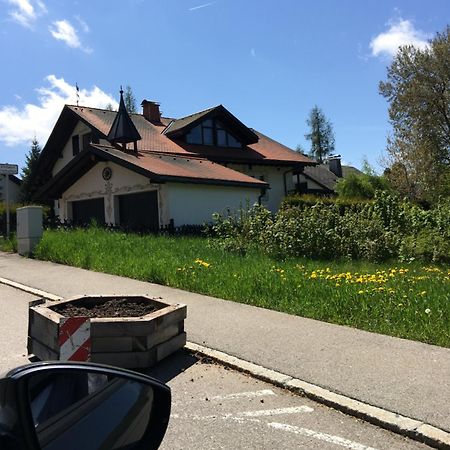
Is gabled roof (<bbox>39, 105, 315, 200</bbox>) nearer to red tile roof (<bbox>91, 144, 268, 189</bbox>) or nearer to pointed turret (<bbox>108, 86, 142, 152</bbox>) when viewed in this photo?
red tile roof (<bbox>91, 144, 268, 189</bbox>)

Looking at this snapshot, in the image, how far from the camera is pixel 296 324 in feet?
23.2

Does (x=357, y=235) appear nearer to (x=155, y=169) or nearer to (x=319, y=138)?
(x=155, y=169)

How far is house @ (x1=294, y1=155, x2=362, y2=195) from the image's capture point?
38844mm

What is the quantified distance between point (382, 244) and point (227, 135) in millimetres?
19540

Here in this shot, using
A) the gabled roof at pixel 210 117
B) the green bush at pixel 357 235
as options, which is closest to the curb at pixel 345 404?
the green bush at pixel 357 235

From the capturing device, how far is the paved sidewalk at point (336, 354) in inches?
180

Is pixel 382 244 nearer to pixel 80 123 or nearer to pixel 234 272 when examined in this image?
pixel 234 272

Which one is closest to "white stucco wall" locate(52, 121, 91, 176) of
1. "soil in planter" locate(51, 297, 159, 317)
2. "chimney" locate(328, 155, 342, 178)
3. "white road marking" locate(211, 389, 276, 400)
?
"soil in planter" locate(51, 297, 159, 317)

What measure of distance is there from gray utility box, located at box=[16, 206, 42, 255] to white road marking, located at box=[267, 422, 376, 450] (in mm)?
13447

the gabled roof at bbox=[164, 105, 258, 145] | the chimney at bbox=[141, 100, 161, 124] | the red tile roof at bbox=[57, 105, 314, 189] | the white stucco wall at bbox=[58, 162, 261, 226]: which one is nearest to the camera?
the white stucco wall at bbox=[58, 162, 261, 226]

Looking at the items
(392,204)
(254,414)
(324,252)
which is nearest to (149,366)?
(254,414)

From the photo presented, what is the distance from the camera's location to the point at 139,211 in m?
22.7

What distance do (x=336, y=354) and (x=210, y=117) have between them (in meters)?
26.4

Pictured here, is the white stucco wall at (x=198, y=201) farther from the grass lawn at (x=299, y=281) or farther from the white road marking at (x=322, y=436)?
the white road marking at (x=322, y=436)
